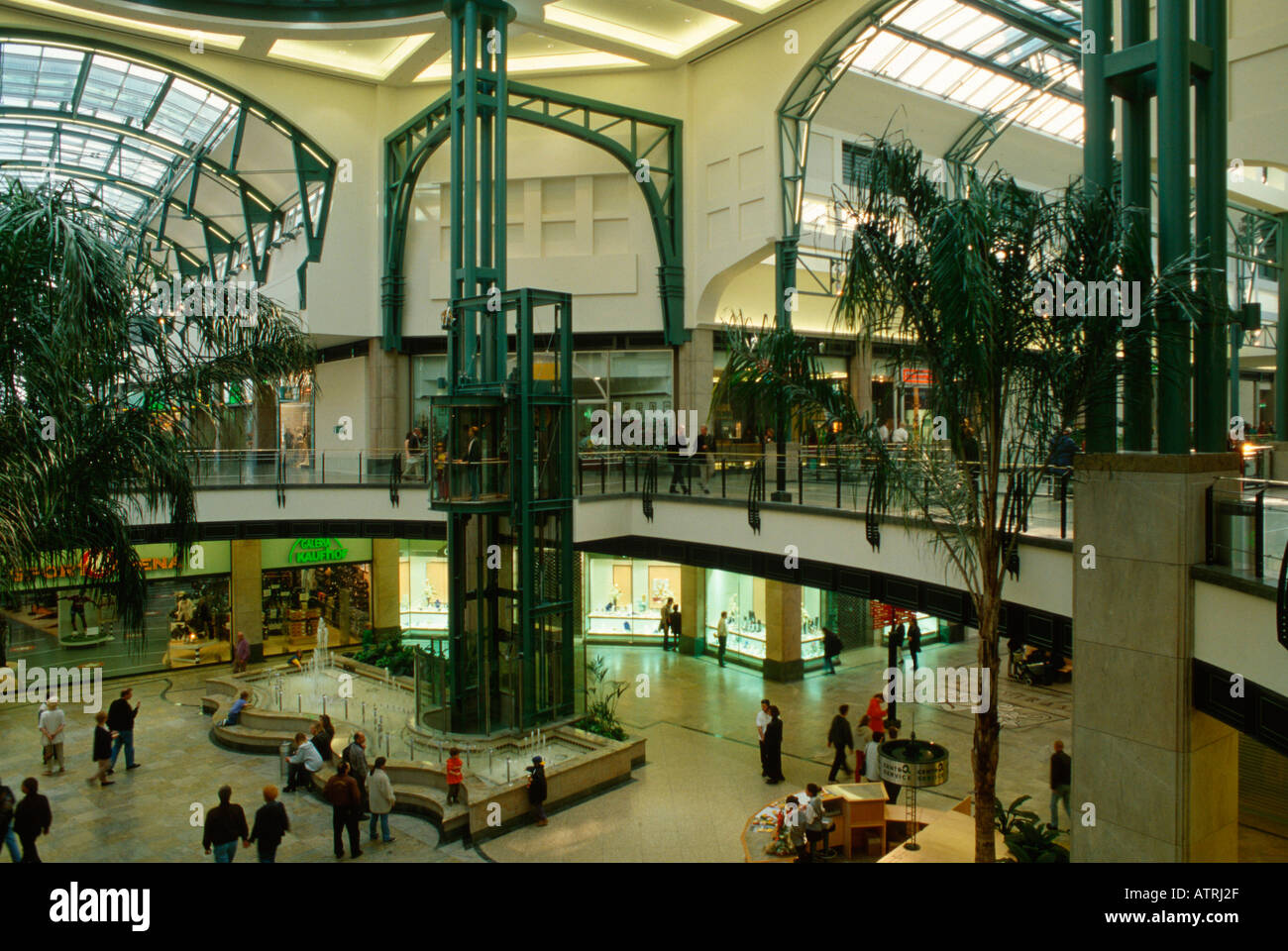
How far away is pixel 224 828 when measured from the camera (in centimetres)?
1009

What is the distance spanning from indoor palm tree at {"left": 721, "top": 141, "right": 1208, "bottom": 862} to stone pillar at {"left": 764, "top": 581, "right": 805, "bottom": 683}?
39.8 feet

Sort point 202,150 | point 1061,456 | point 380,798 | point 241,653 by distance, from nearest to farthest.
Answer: point 1061,456 < point 380,798 < point 241,653 < point 202,150

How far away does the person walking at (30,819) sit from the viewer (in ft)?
32.6

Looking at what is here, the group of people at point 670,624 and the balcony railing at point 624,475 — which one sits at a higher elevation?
the balcony railing at point 624,475

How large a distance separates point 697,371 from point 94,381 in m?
18.8

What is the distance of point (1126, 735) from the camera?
24.7ft

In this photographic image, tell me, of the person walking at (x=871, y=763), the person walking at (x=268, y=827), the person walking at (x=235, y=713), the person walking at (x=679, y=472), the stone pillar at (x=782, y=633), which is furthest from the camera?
the stone pillar at (x=782, y=633)

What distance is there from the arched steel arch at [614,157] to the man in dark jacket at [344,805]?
16.1 metres

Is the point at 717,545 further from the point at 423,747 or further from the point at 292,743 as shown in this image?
the point at 292,743

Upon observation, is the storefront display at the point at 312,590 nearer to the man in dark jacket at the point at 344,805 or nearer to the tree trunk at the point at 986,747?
the man in dark jacket at the point at 344,805

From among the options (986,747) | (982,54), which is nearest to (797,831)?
(986,747)

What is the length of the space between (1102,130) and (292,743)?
47.6 feet

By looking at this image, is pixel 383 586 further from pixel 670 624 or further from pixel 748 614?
pixel 748 614

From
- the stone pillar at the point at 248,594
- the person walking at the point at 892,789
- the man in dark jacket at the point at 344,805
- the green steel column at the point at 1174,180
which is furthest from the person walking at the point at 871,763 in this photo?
the stone pillar at the point at 248,594
